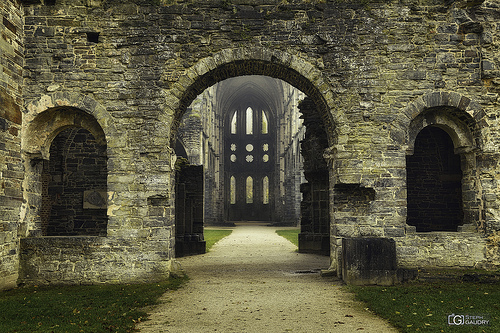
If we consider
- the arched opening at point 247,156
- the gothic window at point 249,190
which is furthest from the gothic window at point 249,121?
the gothic window at point 249,190

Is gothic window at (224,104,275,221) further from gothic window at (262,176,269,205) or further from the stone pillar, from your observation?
the stone pillar

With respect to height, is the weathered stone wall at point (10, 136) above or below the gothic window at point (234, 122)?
below

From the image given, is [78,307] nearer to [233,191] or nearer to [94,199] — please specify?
[94,199]

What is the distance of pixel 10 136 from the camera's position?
7.59 meters

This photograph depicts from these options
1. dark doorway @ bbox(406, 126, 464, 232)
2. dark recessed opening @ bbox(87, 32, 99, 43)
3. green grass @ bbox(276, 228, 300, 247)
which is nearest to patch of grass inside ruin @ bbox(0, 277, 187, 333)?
dark recessed opening @ bbox(87, 32, 99, 43)

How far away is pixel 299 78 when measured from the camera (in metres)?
8.37

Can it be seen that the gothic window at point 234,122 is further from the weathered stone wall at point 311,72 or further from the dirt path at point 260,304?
the weathered stone wall at point 311,72

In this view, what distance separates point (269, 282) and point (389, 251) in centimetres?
231

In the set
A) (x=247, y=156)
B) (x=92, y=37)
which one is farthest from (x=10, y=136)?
(x=247, y=156)

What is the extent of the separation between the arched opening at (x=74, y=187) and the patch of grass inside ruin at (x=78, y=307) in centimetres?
379

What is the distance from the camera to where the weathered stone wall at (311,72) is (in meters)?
8.03

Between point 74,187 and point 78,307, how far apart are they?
605 cm

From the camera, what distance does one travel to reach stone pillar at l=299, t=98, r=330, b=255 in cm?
1287

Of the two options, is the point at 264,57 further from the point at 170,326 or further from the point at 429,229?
the point at 429,229
